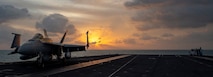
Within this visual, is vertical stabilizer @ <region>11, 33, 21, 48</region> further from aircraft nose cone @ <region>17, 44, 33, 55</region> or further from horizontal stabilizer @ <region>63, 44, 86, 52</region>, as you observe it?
horizontal stabilizer @ <region>63, 44, 86, 52</region>

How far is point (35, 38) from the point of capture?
43031 mm

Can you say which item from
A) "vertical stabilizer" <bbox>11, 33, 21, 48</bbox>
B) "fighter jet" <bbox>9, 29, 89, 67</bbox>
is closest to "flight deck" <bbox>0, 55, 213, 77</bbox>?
"fighter jet" <bbox>9, 29, 89, 67</bbox>

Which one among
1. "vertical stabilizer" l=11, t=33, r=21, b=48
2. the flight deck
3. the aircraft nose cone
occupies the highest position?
"vertical stabilizer" l=11, t=33, r=21, b=48

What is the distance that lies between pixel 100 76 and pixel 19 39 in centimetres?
2323

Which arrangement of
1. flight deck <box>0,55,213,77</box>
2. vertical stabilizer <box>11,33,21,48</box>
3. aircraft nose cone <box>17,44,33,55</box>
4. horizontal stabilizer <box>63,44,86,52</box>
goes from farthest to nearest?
horizontal stabilizer <box>63,44,86,52</box>, vertical stabilizer <box>11,33,21,48</box>, aircraft nose cone <box>17,44,33,55</box>, flight deck <box>0,55,213,77</box>

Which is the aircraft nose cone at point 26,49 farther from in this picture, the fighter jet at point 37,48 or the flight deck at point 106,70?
the flight deck at point 106,70

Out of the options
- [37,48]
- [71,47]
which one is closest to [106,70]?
[37,48]

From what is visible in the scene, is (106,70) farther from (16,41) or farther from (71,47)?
(71,47)

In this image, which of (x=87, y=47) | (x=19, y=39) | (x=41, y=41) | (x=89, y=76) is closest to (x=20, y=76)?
(x=89, y=76)

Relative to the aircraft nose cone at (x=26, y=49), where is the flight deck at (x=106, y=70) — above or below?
below

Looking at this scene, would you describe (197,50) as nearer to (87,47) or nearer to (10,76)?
(87,47)

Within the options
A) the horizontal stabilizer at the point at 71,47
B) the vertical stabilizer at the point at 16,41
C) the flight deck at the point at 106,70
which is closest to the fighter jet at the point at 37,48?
the vertical stabilizer at the point at 16,41

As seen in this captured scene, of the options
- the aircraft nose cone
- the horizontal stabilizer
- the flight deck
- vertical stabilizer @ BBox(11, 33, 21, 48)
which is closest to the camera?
the flight deck

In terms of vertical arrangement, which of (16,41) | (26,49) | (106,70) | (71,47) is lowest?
(106,70)
